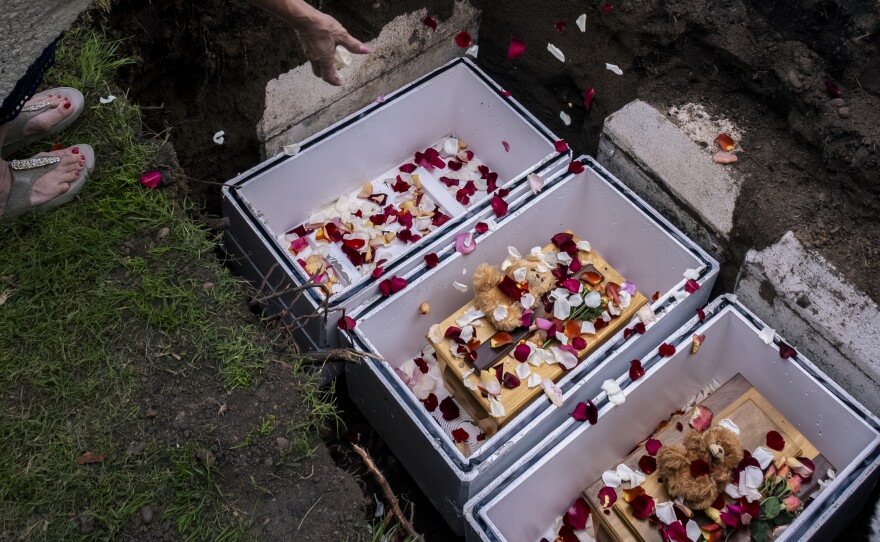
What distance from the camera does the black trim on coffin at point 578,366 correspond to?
91.7 inches

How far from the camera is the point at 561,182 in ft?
9.46

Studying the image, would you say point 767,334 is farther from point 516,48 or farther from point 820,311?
point 516,48

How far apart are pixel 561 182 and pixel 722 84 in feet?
2.23

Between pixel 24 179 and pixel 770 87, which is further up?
pixel 24 179

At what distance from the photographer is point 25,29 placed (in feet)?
→ 6.03

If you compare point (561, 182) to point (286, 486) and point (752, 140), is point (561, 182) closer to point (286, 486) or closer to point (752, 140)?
point (752, 140)

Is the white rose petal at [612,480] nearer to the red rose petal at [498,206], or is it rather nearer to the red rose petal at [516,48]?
the red rose petal at [498,206]

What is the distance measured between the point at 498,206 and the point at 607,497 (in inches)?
40.4

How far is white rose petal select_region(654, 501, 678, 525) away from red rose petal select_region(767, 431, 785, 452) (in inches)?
16.5

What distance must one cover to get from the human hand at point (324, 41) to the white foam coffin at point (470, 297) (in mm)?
780

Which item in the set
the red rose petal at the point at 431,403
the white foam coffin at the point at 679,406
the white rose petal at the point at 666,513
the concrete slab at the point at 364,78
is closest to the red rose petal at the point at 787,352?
the white foam coffin at the point at 679,406

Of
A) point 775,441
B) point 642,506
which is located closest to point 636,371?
point 642,506

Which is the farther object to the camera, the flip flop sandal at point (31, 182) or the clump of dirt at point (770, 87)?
the clump of dirt at point (770, 87)

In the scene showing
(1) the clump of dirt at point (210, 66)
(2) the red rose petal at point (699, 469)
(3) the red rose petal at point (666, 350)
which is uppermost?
(1) the clump of dirt at point (210, 66)
